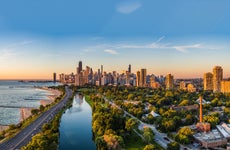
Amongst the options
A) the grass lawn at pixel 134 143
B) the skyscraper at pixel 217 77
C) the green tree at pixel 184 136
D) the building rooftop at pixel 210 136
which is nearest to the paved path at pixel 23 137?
the grass lawn at pixel 134 143

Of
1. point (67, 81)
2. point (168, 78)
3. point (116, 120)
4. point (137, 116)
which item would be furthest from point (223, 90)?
point (67, 81)

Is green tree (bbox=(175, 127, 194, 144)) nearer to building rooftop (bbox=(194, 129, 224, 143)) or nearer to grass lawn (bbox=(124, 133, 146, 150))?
building rooftop (bbox=(194, 129, 224, 143))

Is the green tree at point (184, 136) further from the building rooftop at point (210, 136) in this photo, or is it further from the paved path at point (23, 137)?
the paved path at point (23, 137)

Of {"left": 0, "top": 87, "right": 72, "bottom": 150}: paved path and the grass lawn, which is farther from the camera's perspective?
the grass lawn

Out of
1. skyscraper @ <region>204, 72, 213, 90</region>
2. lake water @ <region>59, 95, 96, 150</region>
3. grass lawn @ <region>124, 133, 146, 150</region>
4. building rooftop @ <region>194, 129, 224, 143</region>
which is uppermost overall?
skyscraper @ <region>204, 72, 213, 90</region>

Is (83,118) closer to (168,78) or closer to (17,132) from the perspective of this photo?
(17,132)

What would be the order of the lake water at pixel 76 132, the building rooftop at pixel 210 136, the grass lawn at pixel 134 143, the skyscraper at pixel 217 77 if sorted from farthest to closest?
the skyscraper at pixel 217 77 → the lake water at pixel 76 132 → the building rooftop at pixel 210 136 → the grass lawn at pixel 134 143

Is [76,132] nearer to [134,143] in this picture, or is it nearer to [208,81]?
[134,143]

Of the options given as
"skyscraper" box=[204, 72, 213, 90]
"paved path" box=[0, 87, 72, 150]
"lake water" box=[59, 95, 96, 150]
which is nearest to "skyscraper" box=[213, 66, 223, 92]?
"skyscraper" box=[204, 72, 213, 90]

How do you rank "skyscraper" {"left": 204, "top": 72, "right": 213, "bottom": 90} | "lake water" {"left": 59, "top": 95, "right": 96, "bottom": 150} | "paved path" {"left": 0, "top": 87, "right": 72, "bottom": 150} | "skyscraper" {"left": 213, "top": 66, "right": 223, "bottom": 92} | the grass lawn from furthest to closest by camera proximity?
"skyscraper" {"left": 204, "top": 72, "right": 213, "bottom": 90}, "skyscraper" {"left": 213, "top": 66, "right": 223, "bottom": 92}, "lake water" {"left": 59, "top": 95, "right": 96, "bottom": 150}, the grass lawn, "paved path" {"left": 0, "top": 87, "right": 72, "bottom": 150}

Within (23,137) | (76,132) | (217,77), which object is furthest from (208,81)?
(23,137)
